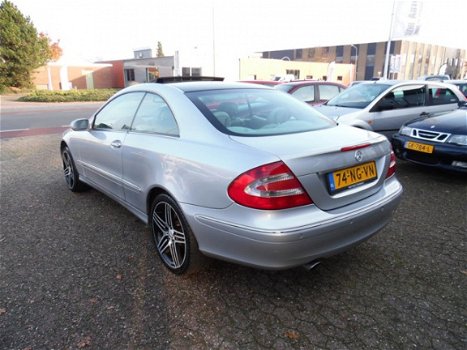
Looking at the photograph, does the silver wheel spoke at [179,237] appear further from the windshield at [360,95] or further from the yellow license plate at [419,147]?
the windshield at [360,95]

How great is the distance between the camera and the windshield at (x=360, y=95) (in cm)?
665

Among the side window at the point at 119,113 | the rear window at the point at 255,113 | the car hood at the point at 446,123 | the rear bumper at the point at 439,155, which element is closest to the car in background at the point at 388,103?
the car hood at the point at 446,123

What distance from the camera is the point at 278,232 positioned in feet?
6.72

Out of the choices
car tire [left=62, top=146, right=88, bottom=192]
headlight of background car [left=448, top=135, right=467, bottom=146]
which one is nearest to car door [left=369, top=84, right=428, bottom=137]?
headlight of background car [left=448, top=135, right=467, bottom=146]

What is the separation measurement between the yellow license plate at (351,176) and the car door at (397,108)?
13.8 ft

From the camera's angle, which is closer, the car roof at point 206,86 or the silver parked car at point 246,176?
the silver parked car at point 246,176

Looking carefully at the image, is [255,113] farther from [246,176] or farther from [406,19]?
[406,19]

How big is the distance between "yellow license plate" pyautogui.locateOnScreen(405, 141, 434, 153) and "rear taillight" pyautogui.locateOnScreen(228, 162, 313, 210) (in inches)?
148

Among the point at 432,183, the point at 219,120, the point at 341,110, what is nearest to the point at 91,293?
the point at 219,120

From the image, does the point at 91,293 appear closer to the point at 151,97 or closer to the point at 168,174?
the point at 168,174

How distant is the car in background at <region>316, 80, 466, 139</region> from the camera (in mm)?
6371

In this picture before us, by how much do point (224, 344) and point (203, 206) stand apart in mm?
842

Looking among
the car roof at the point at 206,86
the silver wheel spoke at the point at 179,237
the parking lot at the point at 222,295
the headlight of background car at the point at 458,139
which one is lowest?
the parking lot at the point at 222,295

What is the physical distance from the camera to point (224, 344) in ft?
6.88
